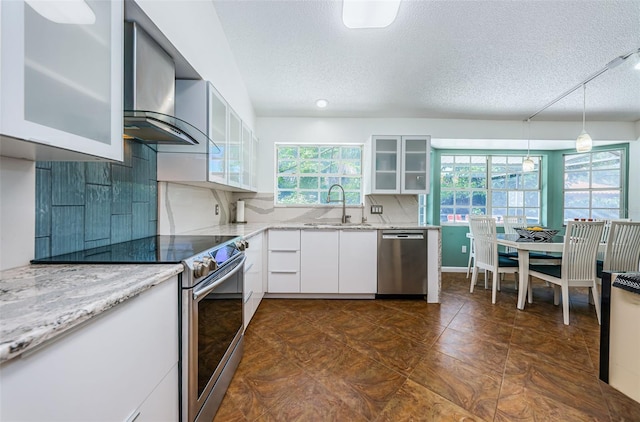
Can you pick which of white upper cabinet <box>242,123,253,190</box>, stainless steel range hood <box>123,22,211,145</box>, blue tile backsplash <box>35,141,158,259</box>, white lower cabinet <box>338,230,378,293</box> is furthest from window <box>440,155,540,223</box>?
blue tile backsplash <box>35,141,158,259</box>

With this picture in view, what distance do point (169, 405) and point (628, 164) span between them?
629 cm

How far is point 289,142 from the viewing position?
3.80 m

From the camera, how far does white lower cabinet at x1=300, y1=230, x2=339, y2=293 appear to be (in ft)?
9.95

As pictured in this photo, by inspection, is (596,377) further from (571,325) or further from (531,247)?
Result: (531,247)

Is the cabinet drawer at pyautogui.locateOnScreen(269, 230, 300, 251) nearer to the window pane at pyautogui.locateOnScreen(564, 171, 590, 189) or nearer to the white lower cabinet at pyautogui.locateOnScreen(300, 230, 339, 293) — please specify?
the white lower cabinet at pyautogui.locateOnScreen(300, 230, 339, 293)

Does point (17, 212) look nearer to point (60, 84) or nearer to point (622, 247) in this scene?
point (60, 84)

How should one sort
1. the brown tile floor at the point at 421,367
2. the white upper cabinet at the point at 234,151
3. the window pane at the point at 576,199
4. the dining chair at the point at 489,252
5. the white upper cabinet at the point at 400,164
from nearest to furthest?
1. the brown tile floor at the point at 421,367
2. the white upper cabinet at the point at 234,151
3. the dining chair at the point at 489,252
4. the white upper cabinet at the point at 400,164
5. the window pane at the point at 576,199

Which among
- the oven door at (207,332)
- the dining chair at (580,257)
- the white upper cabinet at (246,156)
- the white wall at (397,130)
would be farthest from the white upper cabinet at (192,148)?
the dining chair at (580,257)

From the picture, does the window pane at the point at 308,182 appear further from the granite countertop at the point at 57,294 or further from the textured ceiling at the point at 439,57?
the granite countertop at the point at 57,294

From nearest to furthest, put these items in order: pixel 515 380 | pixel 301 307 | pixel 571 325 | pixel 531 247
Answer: pixel 515 380 → pixel 571 325 → pixel 531 247 → pixel 301 307

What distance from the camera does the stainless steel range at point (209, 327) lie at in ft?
3.41

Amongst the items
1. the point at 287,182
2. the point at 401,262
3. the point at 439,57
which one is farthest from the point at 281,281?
the point at 439,57

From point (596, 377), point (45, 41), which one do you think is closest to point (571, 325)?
point (596, 377)

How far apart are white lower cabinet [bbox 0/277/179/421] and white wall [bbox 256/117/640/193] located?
9.56ft
